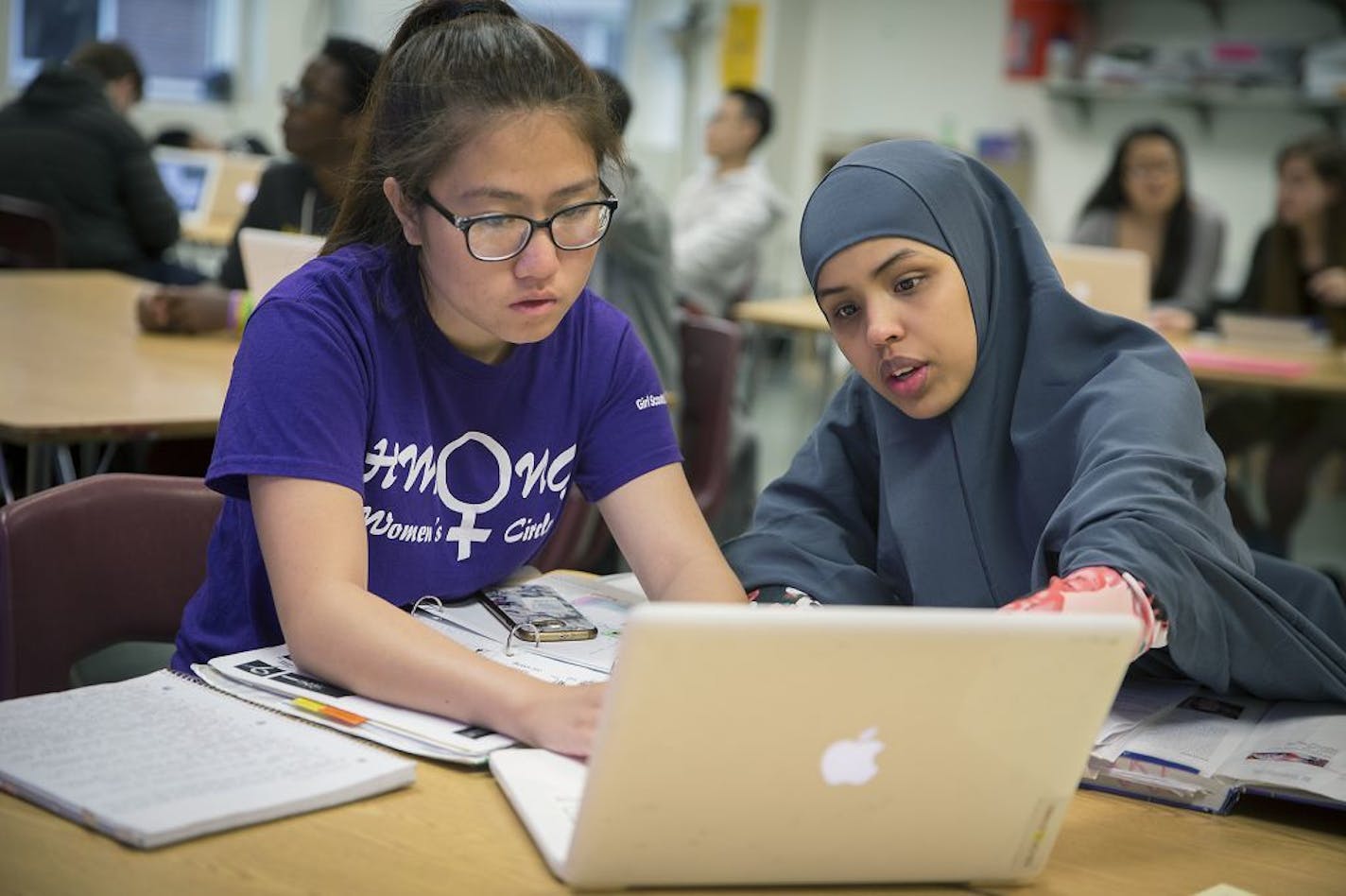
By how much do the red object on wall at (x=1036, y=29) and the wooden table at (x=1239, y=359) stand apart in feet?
10.2

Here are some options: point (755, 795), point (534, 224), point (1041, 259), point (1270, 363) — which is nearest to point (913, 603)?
point (1041, 259)

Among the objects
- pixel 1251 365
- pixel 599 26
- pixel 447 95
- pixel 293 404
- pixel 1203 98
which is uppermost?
pixel 599 26

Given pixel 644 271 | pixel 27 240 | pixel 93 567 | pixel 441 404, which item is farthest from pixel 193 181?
pixel 441 404

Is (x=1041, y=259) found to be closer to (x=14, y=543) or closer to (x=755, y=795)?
(x=755, y=795)

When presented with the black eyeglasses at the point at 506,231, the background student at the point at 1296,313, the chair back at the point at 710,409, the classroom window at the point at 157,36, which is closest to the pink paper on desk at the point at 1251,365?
the background student at the point at 1296,313

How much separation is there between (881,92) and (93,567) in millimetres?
6956

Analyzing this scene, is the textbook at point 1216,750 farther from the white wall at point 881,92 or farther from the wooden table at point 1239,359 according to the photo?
the white wall at point 881,92

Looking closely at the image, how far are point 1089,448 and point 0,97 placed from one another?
24.5 ft

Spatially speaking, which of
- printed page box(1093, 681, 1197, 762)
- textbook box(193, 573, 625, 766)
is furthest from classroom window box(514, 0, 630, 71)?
printed page box(1093, 681, 1197, 762)

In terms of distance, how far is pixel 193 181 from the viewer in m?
6.89

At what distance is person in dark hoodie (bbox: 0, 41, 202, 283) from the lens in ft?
15.5

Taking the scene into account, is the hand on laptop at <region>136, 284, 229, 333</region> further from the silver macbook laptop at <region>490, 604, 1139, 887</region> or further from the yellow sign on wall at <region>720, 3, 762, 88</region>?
the yellow sign on wall at <region>720, 3, 762, 88</region>

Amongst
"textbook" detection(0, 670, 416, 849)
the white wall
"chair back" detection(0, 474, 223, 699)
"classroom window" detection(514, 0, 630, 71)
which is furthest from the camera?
"classroom window" detection(514, 0, 630, 71)

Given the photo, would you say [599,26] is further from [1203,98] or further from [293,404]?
[293,404]
